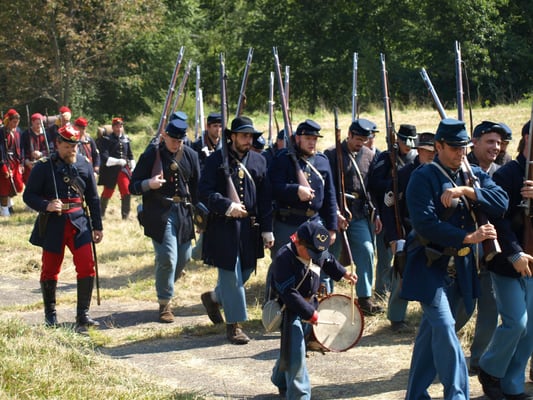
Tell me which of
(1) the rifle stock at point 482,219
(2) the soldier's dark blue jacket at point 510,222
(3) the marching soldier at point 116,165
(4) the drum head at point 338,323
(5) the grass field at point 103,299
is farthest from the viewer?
(3) the marching soldier at point 116,165

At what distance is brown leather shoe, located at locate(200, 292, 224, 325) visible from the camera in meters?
9.84

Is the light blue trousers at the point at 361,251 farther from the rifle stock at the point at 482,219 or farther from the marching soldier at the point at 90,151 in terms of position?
the marching soldier at the point at 90,151

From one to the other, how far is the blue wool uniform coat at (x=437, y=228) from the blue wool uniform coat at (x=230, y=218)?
2.73 m

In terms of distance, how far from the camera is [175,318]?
10.5 m

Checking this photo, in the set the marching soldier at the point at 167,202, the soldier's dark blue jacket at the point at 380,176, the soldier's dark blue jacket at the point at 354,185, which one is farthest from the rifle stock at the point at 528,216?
the marching soldier at the point at 167,202

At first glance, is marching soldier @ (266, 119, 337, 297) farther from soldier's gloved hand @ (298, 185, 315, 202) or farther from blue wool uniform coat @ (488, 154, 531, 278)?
blue wool uniform coat @ (488, 154, 531, 278)

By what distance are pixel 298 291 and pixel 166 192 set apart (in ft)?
12.1

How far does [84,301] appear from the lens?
9.77 metres

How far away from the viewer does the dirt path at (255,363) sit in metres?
7.54

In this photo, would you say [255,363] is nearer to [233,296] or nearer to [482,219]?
[233,296]

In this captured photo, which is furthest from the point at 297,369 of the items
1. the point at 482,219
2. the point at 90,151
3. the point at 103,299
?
the point at 90,151

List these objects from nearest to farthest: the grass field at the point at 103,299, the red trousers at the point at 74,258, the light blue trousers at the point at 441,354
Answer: the light blue trousers at the point at 441,354, the grass field at the point at 103,299, the red trousers at the point at 74,258

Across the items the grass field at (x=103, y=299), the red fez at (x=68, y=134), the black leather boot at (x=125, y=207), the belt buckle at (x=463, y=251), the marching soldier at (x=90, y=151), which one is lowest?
the grass field at (x=103, y=299)

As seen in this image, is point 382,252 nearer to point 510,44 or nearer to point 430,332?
point 430,332
